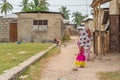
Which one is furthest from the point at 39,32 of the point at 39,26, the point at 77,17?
the point at 77,17

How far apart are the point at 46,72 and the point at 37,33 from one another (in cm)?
2467

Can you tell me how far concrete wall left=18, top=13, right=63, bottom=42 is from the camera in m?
36.5

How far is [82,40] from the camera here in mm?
15234

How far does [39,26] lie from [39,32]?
23.8 inches

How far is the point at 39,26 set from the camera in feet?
119

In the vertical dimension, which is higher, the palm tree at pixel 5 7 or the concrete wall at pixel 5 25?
the palm tree at pixel 5 7

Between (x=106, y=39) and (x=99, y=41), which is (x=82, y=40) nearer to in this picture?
(x=99, y=41)

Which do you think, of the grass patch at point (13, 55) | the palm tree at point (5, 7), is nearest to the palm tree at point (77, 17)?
the palm tree at point (5, 7)

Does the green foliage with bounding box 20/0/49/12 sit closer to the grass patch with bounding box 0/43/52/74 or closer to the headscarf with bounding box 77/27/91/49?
the grass patch with bounding box 0/43/52/74

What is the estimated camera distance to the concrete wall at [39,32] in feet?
120

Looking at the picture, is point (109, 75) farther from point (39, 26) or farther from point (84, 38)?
point (39, 26)

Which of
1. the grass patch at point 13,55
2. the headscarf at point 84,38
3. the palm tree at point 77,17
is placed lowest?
the grass patch at point 13,55

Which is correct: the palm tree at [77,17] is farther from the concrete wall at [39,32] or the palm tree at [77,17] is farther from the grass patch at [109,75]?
the grass patch at [109,75]

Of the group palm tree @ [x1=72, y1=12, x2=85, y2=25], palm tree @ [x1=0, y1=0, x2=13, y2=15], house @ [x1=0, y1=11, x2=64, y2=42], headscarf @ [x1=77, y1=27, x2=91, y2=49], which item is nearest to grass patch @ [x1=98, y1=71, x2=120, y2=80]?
headscarf @ [x1=77, y1=27, x2=91, y2=49]
